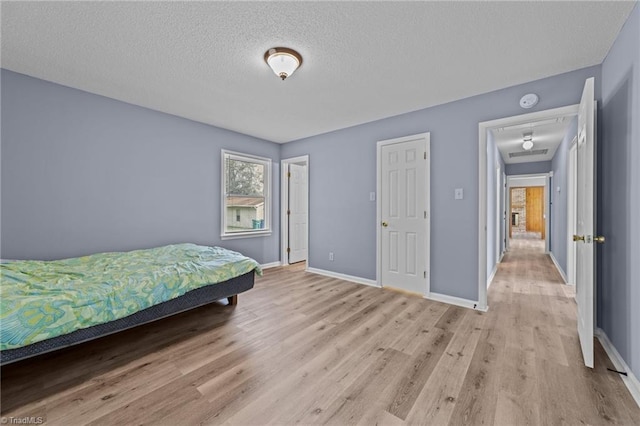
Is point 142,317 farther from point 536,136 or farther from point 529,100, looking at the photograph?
point 536,136

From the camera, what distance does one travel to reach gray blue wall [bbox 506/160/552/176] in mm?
6809

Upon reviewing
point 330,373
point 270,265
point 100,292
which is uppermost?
point 100,292

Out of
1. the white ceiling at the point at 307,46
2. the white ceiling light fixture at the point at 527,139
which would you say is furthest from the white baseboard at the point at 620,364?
the white ceiling light fixture at the point at 527,139

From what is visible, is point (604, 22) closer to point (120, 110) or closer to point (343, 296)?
point (343, 296)

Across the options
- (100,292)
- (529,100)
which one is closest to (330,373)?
(100,292)

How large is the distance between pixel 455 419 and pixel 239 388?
128cm

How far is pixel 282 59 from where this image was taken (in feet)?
7.25

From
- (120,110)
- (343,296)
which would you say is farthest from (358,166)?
(120,110)

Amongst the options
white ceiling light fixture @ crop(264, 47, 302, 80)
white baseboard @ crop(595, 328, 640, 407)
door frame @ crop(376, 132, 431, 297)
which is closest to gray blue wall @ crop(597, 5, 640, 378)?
white baseboard @ crop(595, 328, 640, 407)

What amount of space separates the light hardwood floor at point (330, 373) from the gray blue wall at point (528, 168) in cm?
547

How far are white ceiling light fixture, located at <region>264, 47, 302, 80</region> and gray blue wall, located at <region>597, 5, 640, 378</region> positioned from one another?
2315 mm

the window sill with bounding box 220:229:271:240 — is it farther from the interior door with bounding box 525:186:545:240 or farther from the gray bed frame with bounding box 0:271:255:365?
the interior door with bounding box 525:186:545:240

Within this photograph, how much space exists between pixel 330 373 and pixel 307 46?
252 cm

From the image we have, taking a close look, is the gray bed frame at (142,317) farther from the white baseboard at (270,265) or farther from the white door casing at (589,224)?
the white door casing at (589,224)
